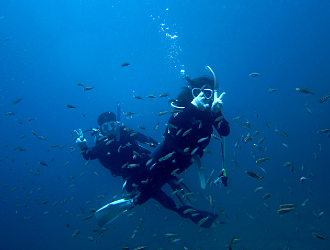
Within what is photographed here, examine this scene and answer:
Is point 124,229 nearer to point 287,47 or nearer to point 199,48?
point 199,48

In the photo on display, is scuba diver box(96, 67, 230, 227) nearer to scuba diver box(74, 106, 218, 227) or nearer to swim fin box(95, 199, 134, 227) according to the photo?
scuba diver box(74, 106, 218, 227)

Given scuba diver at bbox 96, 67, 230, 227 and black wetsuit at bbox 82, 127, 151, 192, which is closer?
scuba diver at bbox 96, 67, 230, 227

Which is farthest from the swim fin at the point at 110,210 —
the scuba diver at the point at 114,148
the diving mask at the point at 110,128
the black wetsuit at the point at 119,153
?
the diving mask at the point at 110,128

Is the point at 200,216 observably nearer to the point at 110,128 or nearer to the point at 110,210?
the point at 110,210

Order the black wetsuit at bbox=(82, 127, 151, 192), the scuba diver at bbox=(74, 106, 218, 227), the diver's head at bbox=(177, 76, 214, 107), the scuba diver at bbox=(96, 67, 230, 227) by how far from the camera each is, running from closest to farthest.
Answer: the scuba diver at bbox=(96, 67, 230, 227) < the diver's head at bbox=(177, 76, 214, 107) < the scuba diver at bbox=(74, 106, 218, 227) < the black wetsuit at bbox=(82, 127, 151, 192)

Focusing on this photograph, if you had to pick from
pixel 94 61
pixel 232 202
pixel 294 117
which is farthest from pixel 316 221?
pixel 294 117

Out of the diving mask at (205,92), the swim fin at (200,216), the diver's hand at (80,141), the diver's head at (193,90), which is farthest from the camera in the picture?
the diver's hand at (80,141)

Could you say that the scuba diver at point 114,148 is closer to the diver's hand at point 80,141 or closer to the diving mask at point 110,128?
the diving mask at point 110,128

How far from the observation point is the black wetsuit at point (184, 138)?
13.1ft

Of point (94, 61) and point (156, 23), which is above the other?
point (156, 23)

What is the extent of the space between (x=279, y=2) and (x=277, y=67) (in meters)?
25.5

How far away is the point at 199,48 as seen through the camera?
38.6 m

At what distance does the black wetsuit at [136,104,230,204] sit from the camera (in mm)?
3984

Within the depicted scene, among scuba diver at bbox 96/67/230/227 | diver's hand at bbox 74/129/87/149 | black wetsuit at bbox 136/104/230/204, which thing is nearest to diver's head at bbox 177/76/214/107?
scuba diver at bbox 96/67/230/227
